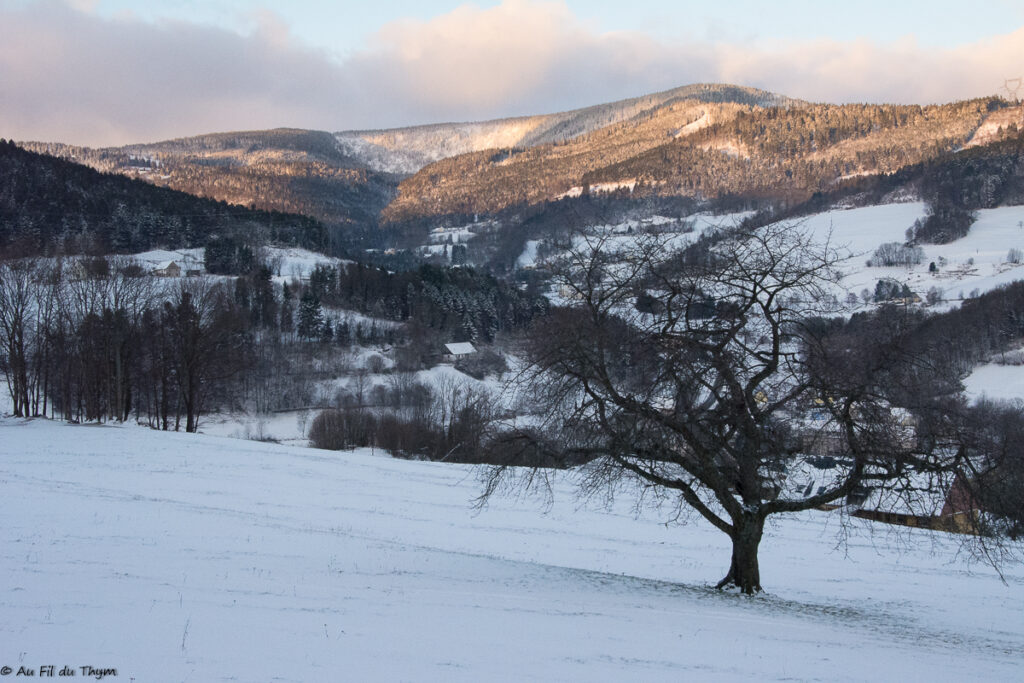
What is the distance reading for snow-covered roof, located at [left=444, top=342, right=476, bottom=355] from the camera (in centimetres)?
10419

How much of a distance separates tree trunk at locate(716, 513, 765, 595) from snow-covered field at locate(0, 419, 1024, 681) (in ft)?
1.74

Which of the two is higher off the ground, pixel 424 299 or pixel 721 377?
pixel 424 299

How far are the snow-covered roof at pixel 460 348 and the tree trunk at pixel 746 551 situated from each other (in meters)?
90.6

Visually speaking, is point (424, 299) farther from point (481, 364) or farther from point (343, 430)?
point (343, 430)

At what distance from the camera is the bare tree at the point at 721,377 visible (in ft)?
38.2

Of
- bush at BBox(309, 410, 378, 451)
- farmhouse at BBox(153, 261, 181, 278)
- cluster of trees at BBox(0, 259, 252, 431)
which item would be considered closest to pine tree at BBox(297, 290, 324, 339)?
farmhouse at BBox(153, 261, 181, 278)

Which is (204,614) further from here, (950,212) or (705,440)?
(950,212)

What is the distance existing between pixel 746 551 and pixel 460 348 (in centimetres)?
9349

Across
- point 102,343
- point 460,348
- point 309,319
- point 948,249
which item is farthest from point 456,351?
point 948,249

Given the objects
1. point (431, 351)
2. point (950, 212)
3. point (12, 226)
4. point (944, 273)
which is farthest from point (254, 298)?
point (950, 212)

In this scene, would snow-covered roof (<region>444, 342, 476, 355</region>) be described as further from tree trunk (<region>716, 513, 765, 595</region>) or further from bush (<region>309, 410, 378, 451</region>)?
tree trunk (<region>716, 513, 765, 595</region>)

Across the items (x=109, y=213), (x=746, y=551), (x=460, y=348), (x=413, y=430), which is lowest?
(x=413, y=430)

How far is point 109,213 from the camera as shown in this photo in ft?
427

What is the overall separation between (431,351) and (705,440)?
9100 centimetres
